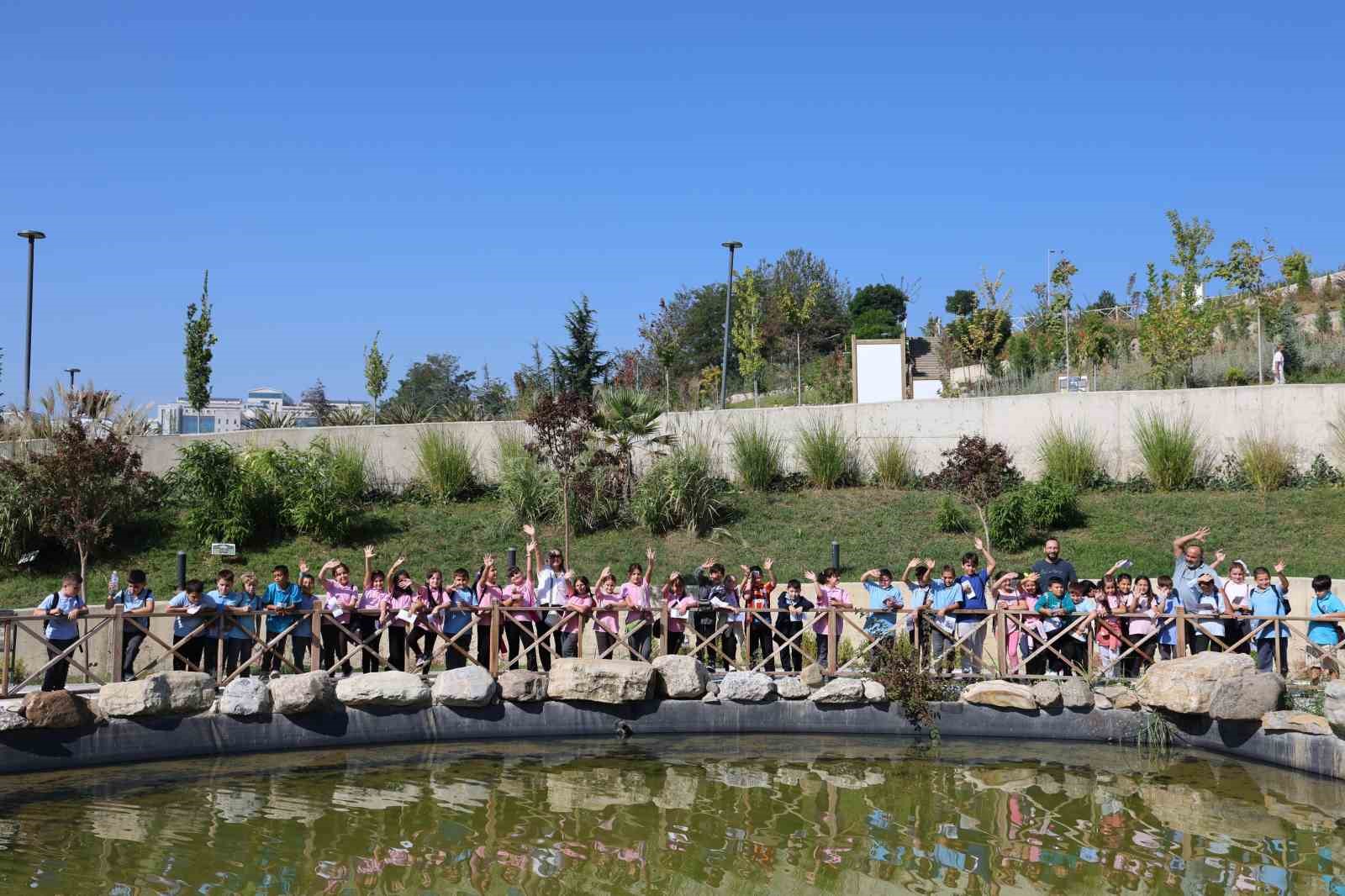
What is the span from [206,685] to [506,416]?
12.9 m

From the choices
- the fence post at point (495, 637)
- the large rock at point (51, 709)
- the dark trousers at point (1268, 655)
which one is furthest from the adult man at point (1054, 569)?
the large rock at point (51, 709)

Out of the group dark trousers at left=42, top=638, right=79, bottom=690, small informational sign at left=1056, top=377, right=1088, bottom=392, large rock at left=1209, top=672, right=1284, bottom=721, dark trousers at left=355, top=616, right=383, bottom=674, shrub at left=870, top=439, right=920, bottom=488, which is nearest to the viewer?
large rock at left=1209, top=672, right=1284, bottom=721

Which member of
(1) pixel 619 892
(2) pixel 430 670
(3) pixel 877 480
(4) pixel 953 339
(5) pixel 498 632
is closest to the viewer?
(1) pixel 619 892

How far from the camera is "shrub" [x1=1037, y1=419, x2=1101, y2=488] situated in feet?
68.1

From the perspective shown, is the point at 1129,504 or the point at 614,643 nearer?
the point at 614,643

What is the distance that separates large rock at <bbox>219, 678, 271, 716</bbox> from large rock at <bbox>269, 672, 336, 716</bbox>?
10 centimetres

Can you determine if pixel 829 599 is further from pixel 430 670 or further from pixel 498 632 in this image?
pixel 430 670

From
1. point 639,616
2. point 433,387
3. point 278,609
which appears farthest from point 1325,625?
point 433,387

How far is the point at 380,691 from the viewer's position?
11742 mm

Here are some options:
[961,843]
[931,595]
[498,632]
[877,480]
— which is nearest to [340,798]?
[498,632]

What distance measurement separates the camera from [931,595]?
1325 cm

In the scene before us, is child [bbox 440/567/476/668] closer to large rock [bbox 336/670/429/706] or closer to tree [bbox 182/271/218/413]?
large rock [bbox 336/670/429/706]

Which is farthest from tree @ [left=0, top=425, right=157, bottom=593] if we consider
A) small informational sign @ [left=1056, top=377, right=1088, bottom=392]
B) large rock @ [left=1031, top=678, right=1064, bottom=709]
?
small informational sign @ [left=1056, top=377, right=1088, bottom=392]

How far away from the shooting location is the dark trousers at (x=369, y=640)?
12.5 m
